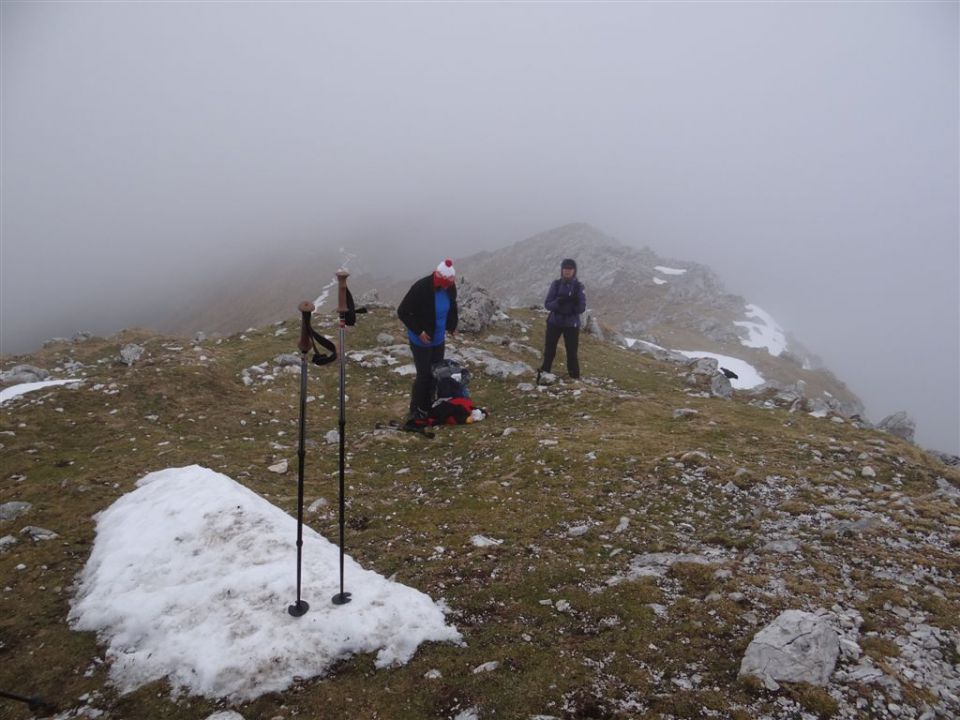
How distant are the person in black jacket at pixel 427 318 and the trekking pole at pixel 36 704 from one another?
10.2 metres

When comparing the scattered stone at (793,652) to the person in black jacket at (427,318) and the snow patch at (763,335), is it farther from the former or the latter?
the snow patch at (763,335)

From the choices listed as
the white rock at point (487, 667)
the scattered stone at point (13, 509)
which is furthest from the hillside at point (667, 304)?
the white rock at point (487, 667)

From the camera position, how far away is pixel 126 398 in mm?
17219

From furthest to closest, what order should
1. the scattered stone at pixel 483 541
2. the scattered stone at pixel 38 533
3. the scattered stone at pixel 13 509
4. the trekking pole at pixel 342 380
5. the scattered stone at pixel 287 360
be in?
the scattered stone at pixel 287 360 < the scattered stone at pixel 13 509 < the scattered stone at pixel 38 533 < the scattered stone at pixel 483 541 < the trekking pole at pixel 342 380

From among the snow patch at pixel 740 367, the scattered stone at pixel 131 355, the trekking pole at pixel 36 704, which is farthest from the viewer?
the snow patch at pixel 740 367

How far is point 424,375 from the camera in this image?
15562 millimetres

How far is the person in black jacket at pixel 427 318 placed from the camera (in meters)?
14.6

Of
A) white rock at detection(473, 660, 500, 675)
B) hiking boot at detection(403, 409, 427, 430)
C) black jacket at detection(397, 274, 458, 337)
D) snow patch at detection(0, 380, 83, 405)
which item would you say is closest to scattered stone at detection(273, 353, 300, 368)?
snow patch at detection(0, 380, 83, 405)

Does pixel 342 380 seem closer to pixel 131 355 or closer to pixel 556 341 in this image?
pixel 556 341

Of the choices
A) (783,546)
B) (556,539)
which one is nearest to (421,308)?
(556,539)

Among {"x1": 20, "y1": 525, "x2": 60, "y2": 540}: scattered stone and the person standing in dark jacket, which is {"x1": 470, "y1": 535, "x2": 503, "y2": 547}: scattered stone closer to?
{"x1": 20, "y1": 525, "x2": 60, "y2": 540}: scattered stone

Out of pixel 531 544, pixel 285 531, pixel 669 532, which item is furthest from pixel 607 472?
pixel 285 531

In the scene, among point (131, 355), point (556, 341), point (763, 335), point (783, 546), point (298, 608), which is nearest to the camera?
point (298, 608)

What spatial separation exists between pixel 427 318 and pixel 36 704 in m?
10.7
